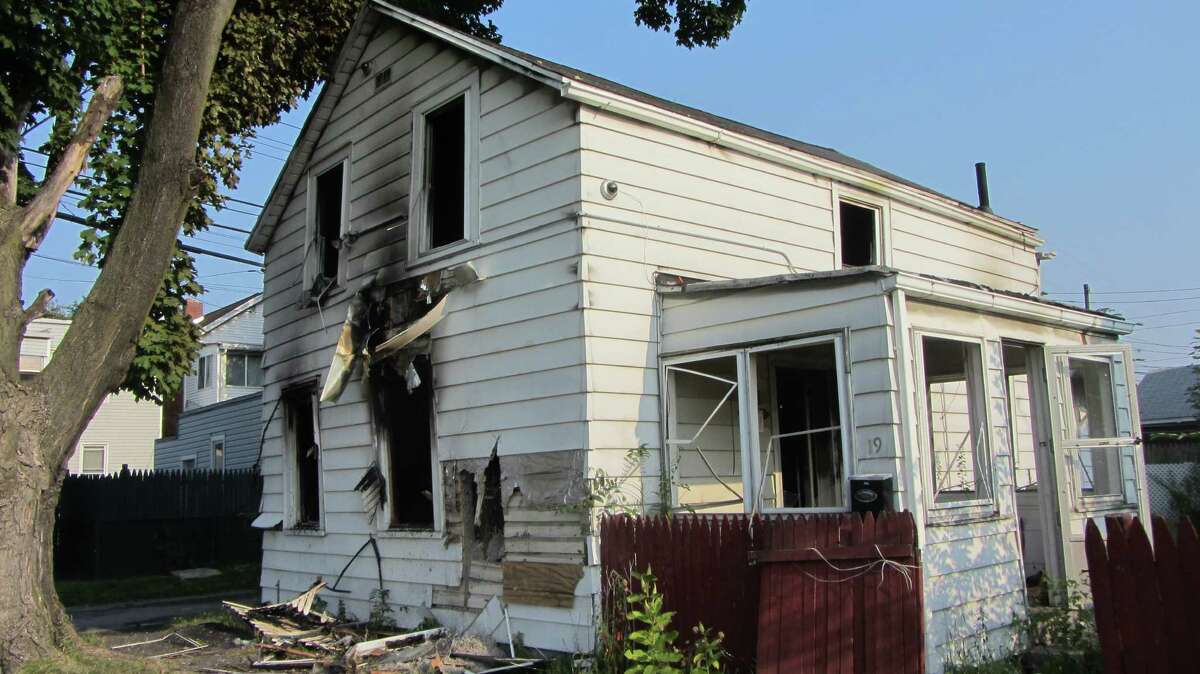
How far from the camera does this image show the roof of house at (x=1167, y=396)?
32094mm

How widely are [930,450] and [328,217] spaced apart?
862 centimetres

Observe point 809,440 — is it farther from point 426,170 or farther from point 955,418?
point 426,170

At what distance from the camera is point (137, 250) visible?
8.77m

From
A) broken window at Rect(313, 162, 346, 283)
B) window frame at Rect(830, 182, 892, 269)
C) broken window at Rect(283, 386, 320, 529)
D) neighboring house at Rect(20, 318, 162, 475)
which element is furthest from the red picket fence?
neighboring house at Rect(20, 318, 162, 475)

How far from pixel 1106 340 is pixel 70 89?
11550mm

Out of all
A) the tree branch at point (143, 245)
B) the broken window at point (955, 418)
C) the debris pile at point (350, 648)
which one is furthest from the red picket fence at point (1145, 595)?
the tree branch at point (143, 245)

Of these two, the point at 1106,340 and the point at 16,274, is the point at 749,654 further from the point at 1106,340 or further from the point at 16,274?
the point at 16,274

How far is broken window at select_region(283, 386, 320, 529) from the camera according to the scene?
13.0 meters

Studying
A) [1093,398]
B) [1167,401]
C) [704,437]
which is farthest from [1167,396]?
[704,437]

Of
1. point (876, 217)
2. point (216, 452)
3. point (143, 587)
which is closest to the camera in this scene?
point (876, 217)

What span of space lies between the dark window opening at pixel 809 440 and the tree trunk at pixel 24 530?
693 centimetres

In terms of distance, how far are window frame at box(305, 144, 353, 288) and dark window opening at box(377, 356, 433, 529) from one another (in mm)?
2029

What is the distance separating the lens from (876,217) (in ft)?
39.5

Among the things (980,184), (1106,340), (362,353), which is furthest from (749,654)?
(980,184)
